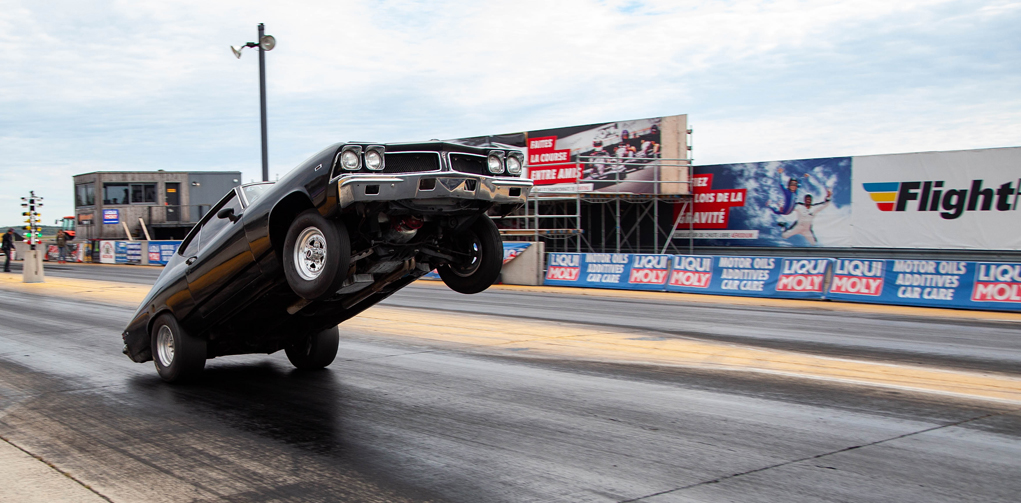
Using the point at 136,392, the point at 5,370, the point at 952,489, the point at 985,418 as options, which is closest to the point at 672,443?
the point at 952,489

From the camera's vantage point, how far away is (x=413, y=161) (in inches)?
235

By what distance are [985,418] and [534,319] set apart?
341 inches

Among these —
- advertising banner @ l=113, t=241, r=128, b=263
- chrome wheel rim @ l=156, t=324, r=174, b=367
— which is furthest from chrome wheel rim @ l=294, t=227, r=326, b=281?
advertising banner @ l=113, t=241, r=128, b=263

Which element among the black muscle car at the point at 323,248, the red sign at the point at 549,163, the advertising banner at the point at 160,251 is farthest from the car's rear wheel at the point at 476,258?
the advertising banner at the point at 160,251

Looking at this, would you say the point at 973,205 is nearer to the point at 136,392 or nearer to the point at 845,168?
the point at 845,168

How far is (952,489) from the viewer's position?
438 cm

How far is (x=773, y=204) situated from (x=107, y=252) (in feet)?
117

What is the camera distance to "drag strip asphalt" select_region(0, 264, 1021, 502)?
179 inches

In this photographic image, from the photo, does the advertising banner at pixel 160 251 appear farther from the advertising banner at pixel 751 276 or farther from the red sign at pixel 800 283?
the red sign at pixel 800 283

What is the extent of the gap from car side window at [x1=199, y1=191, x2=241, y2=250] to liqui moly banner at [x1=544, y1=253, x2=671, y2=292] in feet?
49.3

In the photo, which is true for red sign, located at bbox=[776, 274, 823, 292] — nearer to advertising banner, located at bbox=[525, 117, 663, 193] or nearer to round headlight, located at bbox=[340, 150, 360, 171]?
advertising banner, located at bbox=[525, 117, 663, 193]

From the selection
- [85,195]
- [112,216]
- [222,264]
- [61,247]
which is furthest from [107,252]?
[222,264]

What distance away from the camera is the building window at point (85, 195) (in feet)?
160

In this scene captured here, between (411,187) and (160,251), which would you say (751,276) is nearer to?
(411,187)
